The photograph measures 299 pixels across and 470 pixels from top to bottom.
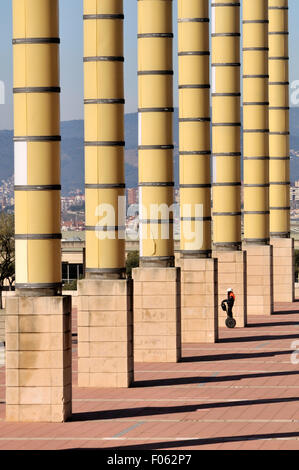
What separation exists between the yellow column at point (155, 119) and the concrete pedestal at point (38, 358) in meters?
10.3

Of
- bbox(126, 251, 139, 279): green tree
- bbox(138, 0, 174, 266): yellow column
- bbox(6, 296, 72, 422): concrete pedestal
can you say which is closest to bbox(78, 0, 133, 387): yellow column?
bbox(138, 0, 174, 266): yellow column

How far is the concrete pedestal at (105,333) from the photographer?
103 feet

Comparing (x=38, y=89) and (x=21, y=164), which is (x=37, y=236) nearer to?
(x=21, y=164)

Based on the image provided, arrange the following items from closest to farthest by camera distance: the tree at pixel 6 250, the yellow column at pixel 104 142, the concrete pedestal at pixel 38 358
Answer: the concrete pedestal at pixel 38 358 < the yellow column at pixel 104 142 < the tree at pixel 6 250

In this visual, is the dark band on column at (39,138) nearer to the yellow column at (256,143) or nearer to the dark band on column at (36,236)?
the dark band on column at (36,236)

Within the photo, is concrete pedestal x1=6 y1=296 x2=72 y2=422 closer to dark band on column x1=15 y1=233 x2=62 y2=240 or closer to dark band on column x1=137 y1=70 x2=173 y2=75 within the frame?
dark band on column x1=15 y1=233 x2=62 y2=240

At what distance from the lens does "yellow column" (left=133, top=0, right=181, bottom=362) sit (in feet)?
118

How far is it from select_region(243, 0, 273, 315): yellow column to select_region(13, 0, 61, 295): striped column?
83.3 ft

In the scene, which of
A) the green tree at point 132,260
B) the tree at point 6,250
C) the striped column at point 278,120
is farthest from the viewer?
the green tree at point 132,260

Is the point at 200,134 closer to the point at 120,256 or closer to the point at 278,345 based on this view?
the point at 278,345

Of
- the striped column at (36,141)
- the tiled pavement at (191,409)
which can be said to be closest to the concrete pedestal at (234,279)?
the tiled pavement at (191,409)

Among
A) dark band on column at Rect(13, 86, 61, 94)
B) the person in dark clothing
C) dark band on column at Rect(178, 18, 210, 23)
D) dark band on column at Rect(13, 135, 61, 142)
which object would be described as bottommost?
the person in dark clothing

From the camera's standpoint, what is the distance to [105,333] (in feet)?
104
